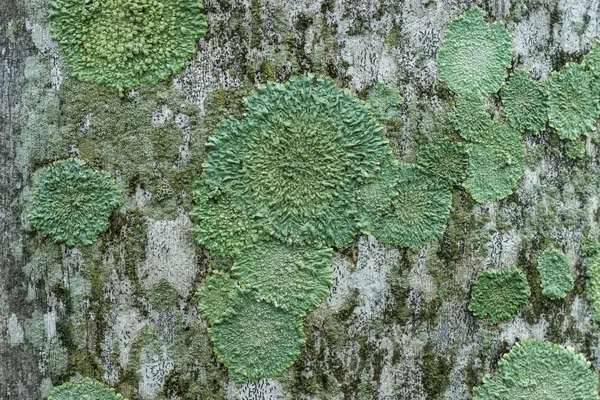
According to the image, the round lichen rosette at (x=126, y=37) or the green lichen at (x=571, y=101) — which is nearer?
the round lichen rosette at (x=126, y=37)

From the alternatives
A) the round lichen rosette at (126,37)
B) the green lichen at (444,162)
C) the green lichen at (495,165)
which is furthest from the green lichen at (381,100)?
the round lichen rosette at (126,37)

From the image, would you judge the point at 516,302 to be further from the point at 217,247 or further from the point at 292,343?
the point at 217,247

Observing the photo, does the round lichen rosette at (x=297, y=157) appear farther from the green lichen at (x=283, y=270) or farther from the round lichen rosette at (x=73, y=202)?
the round lichen rosette at (x=73, y=202)

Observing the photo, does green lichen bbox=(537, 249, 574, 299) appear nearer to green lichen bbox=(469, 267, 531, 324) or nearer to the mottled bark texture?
green lichen bbox=(469, 267, 531, 324)

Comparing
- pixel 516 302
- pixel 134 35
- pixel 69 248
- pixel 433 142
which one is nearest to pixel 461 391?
pixel 516 302

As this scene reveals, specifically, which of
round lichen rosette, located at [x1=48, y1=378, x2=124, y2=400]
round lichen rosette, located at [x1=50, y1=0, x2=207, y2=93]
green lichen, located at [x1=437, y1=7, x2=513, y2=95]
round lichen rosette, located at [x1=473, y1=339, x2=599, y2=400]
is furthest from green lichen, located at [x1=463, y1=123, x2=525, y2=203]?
round lichen rosette, located at [x1=48, y1=378, x2=124, y2=400]

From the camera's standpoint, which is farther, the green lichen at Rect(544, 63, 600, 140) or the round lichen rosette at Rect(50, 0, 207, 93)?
the green lichen at Rect(544, 63, 600, 140)
